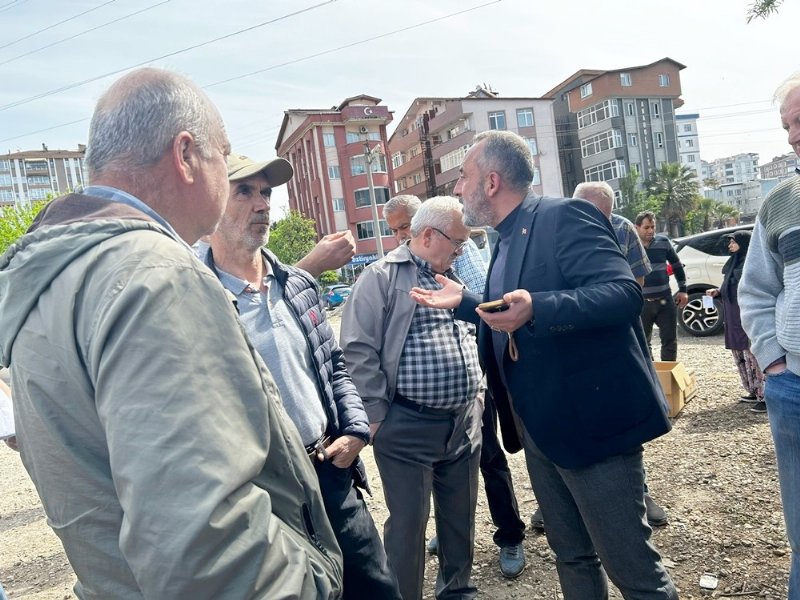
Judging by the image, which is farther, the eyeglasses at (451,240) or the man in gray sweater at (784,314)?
the eyeglasses at (451,240)

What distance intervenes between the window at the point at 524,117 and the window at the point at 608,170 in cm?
906

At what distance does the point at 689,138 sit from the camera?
4779 inches

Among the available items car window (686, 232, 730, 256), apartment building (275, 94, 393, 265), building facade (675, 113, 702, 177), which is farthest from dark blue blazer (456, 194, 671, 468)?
building facade (675, 113, 702, 177)

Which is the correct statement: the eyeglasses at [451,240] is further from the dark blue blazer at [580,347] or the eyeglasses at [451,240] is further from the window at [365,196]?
the window at [365,196]

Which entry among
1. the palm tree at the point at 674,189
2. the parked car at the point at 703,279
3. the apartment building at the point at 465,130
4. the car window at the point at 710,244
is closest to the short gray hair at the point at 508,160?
the parked car at the point at 703,279

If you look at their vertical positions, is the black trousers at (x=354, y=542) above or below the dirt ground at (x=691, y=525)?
above

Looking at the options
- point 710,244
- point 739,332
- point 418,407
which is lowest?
point 739,332

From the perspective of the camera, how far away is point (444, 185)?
5497cm

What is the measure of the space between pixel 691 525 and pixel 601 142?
58520mm

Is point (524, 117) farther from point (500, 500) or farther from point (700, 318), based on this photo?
point (500, 500)

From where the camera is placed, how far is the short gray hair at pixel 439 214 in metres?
3.20

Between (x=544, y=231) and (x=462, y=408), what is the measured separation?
45.1 inches

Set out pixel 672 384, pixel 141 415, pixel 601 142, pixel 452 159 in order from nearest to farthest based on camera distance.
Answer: pixel 141 415
pixel 672 384
pixel 452 159
pixel 601 142

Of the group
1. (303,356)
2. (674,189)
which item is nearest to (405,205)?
(303,356)
